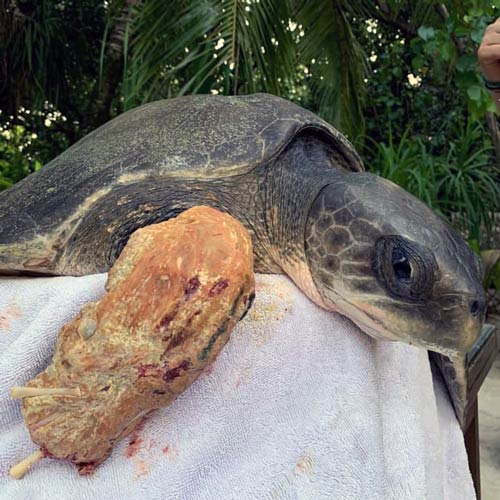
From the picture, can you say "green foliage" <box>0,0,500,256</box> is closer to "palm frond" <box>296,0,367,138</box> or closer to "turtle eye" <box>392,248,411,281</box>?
"palm frond" <box>296,0,367,138</box>

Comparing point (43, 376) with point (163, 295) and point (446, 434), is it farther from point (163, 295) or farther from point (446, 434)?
point (446, 434)

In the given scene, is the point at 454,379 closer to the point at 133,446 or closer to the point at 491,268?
the point at 133,446

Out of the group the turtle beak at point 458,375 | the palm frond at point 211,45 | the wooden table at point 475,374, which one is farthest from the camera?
the palm frond at point 211,45

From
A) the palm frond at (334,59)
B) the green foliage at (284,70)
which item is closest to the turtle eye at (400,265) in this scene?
the green foliage at (284,70)

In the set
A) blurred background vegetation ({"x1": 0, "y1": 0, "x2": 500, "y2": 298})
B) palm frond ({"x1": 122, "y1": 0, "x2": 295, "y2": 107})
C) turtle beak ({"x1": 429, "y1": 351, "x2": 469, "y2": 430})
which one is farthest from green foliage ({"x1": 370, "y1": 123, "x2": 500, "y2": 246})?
turtle beak ({"x1": 429, "y1": 351, "x2": 469, "y2": 430})

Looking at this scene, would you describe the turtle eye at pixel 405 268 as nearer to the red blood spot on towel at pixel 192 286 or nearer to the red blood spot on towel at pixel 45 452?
the red blood spot on towel at pixel 192 286

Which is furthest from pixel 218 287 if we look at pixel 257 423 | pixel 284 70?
pixel 284 70
